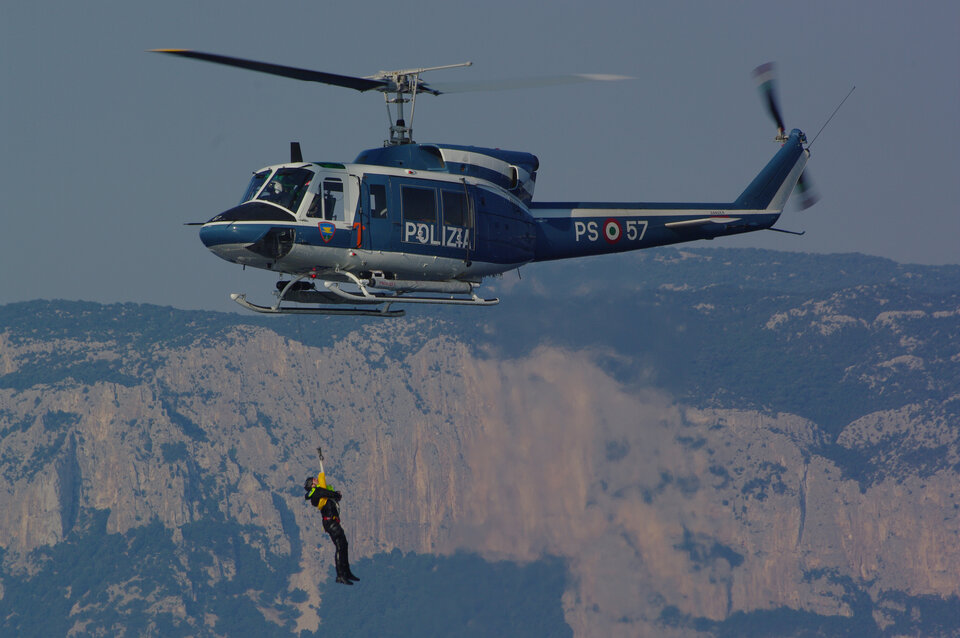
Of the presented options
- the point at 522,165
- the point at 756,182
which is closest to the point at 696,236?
the point at 756,182

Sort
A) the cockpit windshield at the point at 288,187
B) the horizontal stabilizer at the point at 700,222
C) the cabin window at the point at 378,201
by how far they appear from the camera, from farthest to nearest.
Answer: the horizontal stabilizer at the point at 700,222 < the cabin window at the point at 378,201 < the cockpit windshield at the point at 288,187

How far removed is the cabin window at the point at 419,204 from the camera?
52312 mm

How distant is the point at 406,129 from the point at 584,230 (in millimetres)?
7711

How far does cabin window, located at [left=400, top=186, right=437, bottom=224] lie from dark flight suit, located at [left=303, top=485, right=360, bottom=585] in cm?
843

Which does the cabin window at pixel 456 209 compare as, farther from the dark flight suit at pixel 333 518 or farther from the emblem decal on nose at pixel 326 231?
the dark flight suit at pixel 333 518

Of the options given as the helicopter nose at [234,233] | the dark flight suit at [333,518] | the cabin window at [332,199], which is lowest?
the dark flight suit at [333,518]

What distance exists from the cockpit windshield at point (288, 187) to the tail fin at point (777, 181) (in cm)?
1856

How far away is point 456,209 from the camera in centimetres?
5338

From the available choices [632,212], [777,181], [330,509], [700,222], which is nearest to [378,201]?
[330,509]

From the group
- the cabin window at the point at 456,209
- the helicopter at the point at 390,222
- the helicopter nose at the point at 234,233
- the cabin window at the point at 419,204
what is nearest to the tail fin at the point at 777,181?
the helicopter at the point at 390,222

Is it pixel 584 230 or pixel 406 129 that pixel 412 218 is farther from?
pixel 584 230

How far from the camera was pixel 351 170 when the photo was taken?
51.8 metres

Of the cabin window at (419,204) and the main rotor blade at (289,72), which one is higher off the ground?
the main rotor blade at (289,72)

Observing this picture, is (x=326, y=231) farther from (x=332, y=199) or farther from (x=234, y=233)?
(x=234, y=233)
